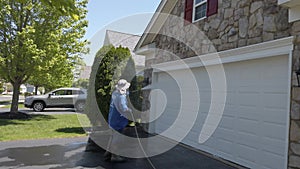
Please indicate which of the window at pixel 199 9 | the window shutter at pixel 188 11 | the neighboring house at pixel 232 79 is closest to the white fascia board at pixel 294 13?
the neighboring house at pixel 232 79

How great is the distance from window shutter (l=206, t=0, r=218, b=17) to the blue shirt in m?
3.34

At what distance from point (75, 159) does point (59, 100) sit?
39.2ft

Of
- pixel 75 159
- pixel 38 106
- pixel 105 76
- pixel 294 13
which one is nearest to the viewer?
pixel 294 13

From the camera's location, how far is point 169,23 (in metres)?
8.80

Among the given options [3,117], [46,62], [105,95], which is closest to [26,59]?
[46,62]

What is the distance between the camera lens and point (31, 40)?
10.7 m

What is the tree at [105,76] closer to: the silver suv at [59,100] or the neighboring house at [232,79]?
the neighboring house at [232,79]

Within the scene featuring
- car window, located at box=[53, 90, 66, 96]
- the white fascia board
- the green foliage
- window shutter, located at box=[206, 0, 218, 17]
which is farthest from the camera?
car window, located at box=[53, 90, 66, 96]

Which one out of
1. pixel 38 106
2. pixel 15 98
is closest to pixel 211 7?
pixel 15 98

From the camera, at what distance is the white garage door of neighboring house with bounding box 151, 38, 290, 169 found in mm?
4539

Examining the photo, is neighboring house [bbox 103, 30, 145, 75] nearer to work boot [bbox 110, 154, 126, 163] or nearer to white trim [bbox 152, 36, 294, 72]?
white trim [bbox 152, 36, 294, 72]

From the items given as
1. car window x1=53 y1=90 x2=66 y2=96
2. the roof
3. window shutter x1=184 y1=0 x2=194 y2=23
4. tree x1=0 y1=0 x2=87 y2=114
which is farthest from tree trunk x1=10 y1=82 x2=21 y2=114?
the roof

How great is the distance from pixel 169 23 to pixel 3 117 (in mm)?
9305

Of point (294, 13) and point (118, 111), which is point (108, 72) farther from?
point (294, 13)
